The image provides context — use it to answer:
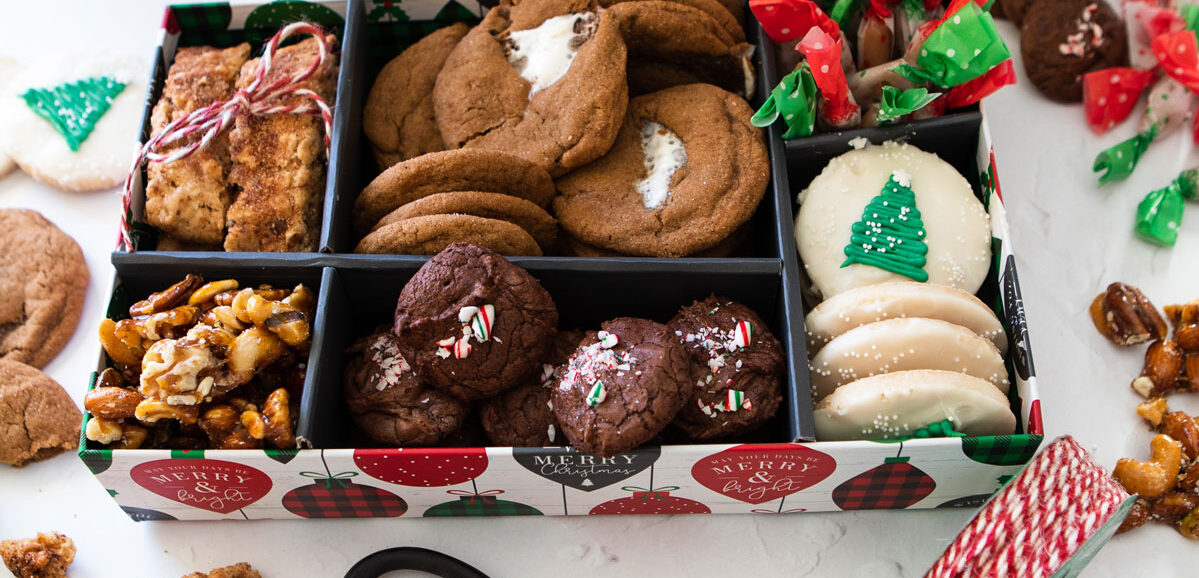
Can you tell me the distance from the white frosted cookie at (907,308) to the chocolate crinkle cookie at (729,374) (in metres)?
0.12

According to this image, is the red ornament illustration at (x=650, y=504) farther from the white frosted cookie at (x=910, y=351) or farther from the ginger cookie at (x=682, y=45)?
the ginger cookie at (x=682, y=45)

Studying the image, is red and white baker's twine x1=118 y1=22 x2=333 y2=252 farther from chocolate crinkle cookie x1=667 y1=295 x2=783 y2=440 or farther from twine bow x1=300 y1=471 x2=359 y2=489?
chocolate crinkle cookie x1=667 y1=295 x2=783 y2=440

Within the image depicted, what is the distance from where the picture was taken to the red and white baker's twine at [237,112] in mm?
2061

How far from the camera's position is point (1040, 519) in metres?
1.62

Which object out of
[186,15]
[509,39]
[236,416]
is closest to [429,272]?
[236,416]

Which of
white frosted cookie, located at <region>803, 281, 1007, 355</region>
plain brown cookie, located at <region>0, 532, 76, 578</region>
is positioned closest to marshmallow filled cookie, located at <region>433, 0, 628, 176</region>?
white frosted cookie, located at <region>803, 281, 1007, 355</region>

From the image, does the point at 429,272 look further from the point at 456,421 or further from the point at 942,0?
the point at 942,0

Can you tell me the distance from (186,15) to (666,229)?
3.98 ft

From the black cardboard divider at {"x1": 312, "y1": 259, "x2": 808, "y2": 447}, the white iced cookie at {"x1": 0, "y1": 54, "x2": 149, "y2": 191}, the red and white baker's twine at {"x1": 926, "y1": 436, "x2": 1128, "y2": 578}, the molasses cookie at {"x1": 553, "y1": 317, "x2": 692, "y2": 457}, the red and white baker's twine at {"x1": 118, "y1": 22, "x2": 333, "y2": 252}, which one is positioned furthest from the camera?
the white iced cookie at {"x1": 0, "y1": 54, "x2": 149, "y2": 191}

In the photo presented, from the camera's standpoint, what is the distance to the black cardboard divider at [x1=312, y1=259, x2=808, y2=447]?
6.40 feet

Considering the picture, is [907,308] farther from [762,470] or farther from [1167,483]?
[1167,483]

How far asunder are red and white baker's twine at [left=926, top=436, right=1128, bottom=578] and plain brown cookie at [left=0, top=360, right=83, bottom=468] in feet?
5.50

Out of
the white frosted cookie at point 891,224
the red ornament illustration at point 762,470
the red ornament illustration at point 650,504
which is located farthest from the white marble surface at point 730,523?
the white frosted cookie at point 891,224

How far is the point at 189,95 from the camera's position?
218 centimetres
